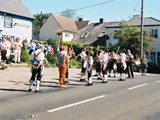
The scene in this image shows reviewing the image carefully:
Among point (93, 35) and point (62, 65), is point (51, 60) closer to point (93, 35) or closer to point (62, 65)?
point (62, 65)

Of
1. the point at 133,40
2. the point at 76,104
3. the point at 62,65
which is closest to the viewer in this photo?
the point at 76,104

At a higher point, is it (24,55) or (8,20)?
(8,20)

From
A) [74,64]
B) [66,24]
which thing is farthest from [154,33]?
[74,64]

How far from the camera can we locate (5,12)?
38188 mm

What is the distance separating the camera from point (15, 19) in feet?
132

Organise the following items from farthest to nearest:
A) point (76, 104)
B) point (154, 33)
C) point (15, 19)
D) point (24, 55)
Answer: point (154, 33) → point (15, 19) → point (24, 55) → point (76, 104)

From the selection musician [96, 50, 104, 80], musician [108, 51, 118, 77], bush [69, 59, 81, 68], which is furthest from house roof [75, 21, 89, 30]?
musician [96, 50, 104, 80]

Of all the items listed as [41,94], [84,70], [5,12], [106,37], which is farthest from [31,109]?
[106,37]

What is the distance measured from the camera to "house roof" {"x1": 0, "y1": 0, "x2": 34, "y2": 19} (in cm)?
3872

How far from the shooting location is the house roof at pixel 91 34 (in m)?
60.7

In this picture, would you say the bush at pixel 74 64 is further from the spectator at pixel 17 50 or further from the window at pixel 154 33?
the window at pixel 154 33

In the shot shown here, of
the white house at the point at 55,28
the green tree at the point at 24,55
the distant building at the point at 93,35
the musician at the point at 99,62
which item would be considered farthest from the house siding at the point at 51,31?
the musician at the point at 99,62

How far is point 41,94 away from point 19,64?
11174mm

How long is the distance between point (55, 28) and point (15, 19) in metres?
28.2
